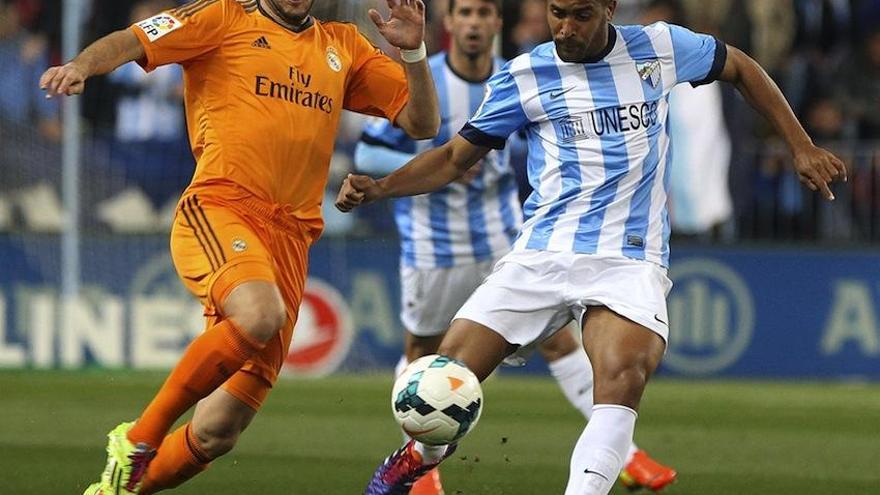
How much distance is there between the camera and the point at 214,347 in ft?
22.1

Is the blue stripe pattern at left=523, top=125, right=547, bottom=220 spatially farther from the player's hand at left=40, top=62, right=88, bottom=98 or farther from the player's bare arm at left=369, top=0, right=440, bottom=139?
the player's hand at left=40, top=62, right=88, bottom=98

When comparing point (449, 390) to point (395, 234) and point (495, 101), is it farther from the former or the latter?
point (395, 234)

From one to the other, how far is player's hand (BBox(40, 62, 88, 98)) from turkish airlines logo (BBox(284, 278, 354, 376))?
9425mm

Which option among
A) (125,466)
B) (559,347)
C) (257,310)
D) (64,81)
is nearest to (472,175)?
(559,347)

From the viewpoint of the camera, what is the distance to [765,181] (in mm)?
16750

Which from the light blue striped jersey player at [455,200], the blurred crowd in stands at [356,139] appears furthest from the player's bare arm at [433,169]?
the blurred crowd in stands at [356,139]

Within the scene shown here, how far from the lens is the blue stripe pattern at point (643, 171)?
22.6ft

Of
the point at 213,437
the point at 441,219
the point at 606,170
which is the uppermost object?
the point at 606,170

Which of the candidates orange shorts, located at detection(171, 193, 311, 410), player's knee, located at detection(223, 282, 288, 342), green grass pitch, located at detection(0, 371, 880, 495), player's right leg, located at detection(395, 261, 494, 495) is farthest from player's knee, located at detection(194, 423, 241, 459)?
player's right leg, located at detection(395, 261, 494, 495)

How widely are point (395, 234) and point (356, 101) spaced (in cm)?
844

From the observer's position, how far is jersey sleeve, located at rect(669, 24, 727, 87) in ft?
23.3

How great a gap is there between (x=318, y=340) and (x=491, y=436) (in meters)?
4.73

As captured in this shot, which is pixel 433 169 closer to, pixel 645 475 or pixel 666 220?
pixel 666 220

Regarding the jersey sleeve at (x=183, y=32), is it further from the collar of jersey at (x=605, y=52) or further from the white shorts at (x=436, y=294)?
the white shorts at (x=436, y=294)
